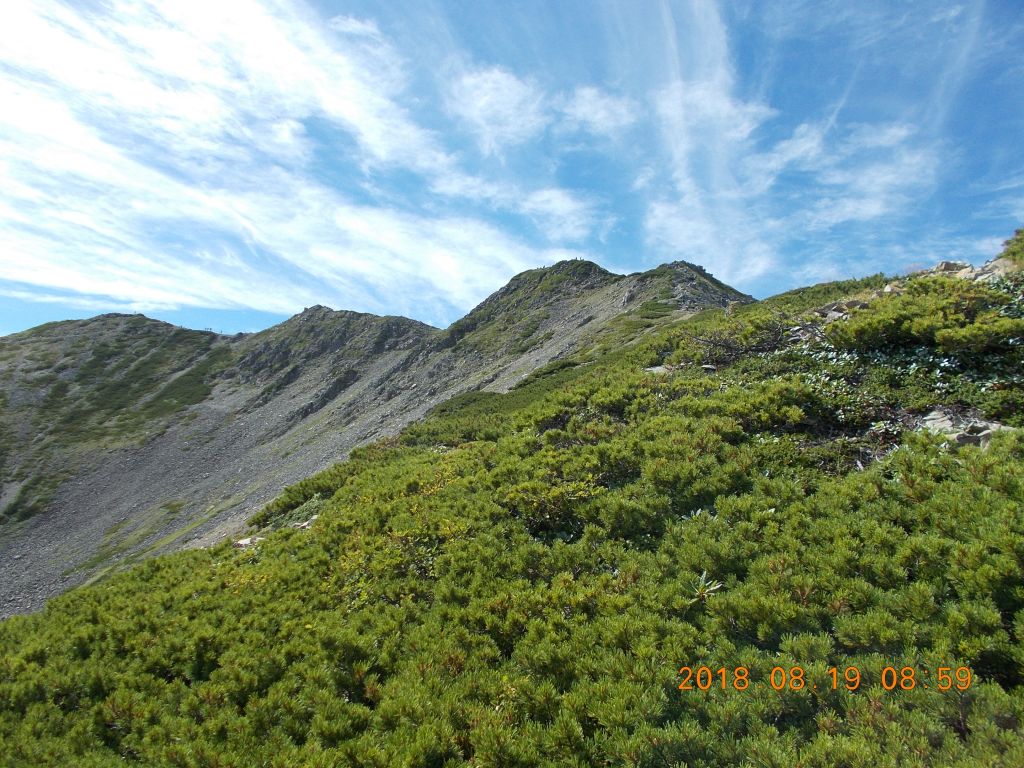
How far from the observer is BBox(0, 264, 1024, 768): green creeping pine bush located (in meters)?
5.71

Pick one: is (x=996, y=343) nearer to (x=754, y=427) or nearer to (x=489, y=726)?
(x=754, y=427)

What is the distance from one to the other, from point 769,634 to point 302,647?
788cm

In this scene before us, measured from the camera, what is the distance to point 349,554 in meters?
12.1

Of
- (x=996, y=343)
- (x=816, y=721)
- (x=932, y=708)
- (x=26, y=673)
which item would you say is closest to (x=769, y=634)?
(x=816, y=721)

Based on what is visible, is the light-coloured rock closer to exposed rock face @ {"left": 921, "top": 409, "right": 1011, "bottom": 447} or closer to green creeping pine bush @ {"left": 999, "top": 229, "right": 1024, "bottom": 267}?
exposed rock face @ {"left": 921, "top": 409, "right": 1011, "bottom": 447}

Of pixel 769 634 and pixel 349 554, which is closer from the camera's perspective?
pixel 769 634

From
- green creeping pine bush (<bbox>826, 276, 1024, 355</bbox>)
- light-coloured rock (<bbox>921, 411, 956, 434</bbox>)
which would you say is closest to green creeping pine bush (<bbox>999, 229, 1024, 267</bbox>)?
green creeping pine bush (<bbox>826, 276, 1024, 355</bbox>)

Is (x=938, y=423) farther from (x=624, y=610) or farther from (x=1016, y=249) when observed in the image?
(x=1016, y=249)

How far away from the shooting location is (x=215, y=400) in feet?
316

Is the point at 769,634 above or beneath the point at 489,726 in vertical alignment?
above
